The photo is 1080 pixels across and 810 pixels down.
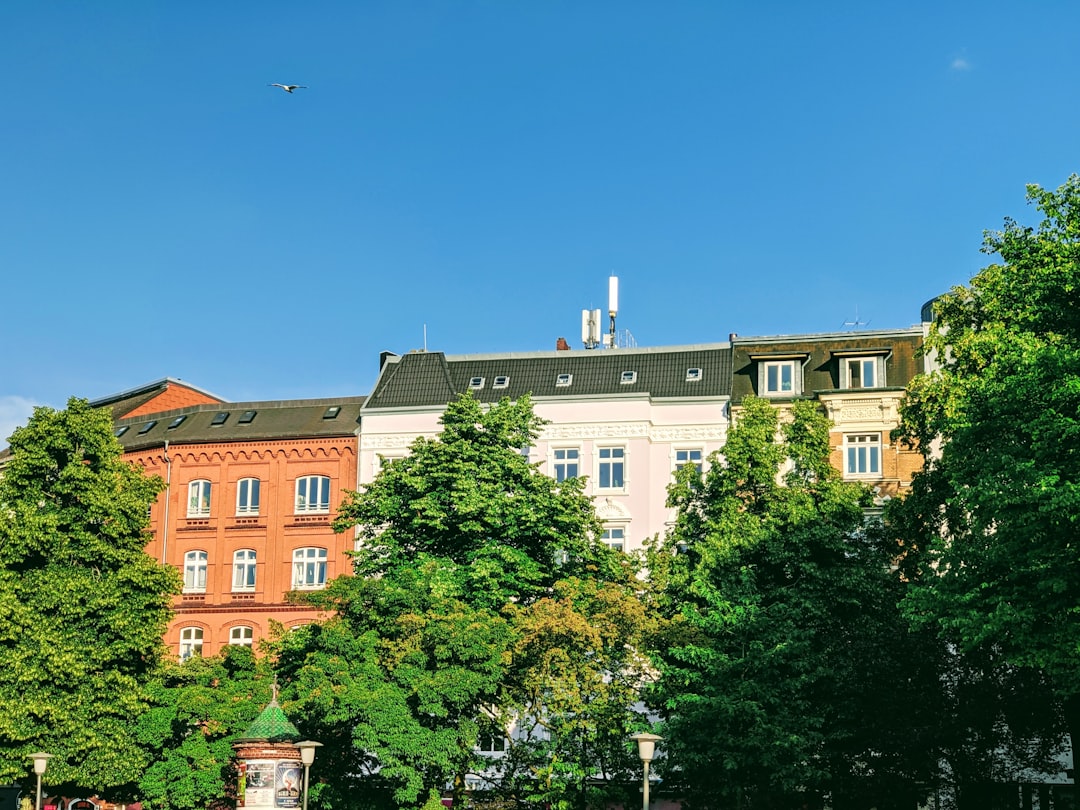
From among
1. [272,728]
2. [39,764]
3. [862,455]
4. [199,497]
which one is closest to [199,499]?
[199,497]

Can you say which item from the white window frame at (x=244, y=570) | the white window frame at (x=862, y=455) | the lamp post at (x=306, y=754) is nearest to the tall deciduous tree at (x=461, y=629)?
the lamp post at (x=306, y=754)

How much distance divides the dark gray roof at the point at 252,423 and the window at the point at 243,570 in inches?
183

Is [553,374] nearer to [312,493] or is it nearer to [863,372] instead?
[312,493]

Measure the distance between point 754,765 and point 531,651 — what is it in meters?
6.53

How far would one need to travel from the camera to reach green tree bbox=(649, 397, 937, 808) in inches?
1510

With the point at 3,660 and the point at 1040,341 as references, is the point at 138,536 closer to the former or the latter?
the point at 3,660

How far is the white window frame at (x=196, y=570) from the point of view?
59.9 metres

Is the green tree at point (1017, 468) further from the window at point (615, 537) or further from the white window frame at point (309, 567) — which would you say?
the white window frame at point (309, 567)

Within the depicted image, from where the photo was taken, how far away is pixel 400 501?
47094mm

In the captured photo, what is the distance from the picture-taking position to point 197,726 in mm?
43188

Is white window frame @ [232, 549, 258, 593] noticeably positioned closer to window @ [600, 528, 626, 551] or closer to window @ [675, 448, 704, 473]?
window @ [600, 528, 626, 551]

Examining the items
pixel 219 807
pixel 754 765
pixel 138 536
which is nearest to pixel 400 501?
pixel 138 536

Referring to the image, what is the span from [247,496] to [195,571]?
3726mm

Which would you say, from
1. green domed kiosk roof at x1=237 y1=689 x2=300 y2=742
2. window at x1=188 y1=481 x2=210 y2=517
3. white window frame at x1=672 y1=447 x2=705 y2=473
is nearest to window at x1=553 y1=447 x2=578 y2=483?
white window frame at x1=672 y1=447 x2=705 y2=473
